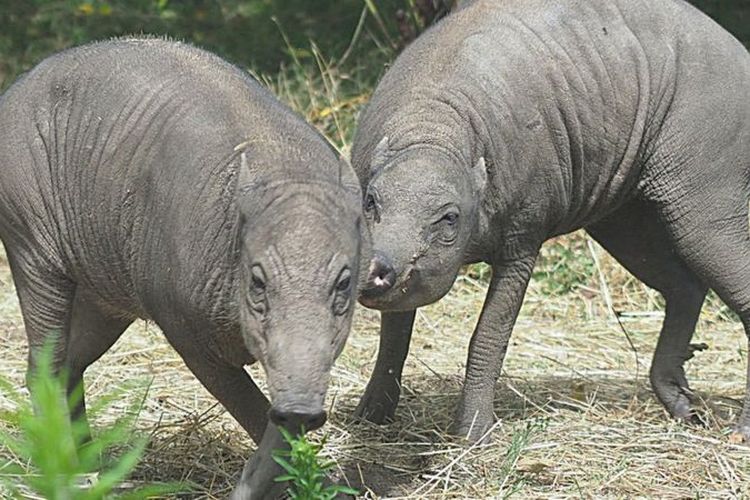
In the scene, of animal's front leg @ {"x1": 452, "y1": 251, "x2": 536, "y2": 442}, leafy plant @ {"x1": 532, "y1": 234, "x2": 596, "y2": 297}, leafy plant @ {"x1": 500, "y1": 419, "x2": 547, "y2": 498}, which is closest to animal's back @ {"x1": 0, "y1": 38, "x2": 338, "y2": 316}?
animal's front leg @ {"x1": 452, "y1": 251, "x2": 536, "y2": 442}

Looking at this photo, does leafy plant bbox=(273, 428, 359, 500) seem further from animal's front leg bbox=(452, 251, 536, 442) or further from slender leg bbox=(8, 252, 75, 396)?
animal's front leg bbox=(452, 251, 536, 442)

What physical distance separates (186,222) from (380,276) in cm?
66

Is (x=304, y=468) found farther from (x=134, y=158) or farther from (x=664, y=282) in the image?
(x=664, y=282)

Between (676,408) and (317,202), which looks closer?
(317,202)

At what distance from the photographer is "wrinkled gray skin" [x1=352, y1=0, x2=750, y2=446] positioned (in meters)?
4.80

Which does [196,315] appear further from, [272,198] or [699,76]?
[699,76]

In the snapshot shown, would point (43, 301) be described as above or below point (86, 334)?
above

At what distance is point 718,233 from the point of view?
5.36 m

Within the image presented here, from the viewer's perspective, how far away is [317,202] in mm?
3666

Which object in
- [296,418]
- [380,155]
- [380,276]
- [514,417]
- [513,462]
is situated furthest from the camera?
[514,417]

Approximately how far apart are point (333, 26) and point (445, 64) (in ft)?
22.0

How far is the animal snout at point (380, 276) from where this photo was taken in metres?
4.23

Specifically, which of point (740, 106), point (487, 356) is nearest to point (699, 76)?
point (740, 106)

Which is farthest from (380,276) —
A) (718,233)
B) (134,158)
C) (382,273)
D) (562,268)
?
(562,268)
